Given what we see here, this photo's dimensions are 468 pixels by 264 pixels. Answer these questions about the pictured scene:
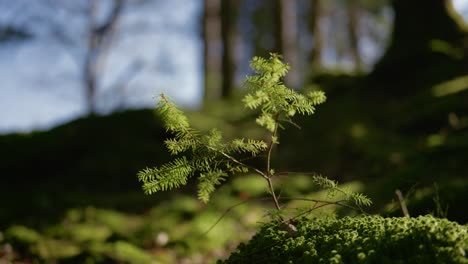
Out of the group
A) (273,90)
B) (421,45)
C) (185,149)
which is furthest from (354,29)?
(185,149)

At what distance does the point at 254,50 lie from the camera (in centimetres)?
2800

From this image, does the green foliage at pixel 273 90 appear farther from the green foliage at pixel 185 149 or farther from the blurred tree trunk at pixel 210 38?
the blurred tree trunk at pixel 210 38

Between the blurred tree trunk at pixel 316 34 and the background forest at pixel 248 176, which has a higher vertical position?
the blurred tree trunk at pixel 316 34

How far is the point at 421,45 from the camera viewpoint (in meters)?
8.34

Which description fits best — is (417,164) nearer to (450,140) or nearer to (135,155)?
(450,140)

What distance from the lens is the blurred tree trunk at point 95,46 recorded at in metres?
17.9

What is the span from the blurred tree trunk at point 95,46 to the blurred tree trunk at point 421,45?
1301 cm

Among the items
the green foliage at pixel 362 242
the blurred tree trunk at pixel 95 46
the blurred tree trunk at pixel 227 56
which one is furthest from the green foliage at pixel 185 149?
the blurred tree trunk at pixel 95 46

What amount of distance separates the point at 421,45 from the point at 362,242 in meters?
7.50

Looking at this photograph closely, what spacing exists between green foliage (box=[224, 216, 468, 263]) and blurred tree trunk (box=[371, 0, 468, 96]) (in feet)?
21.9

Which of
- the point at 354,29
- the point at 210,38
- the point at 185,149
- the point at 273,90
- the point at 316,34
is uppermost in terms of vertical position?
the point at 354,29

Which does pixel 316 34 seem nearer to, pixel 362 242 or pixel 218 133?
pixel 218 133

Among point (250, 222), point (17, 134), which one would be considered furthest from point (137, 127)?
point (250, 222)

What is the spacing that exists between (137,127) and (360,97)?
4771 mm
